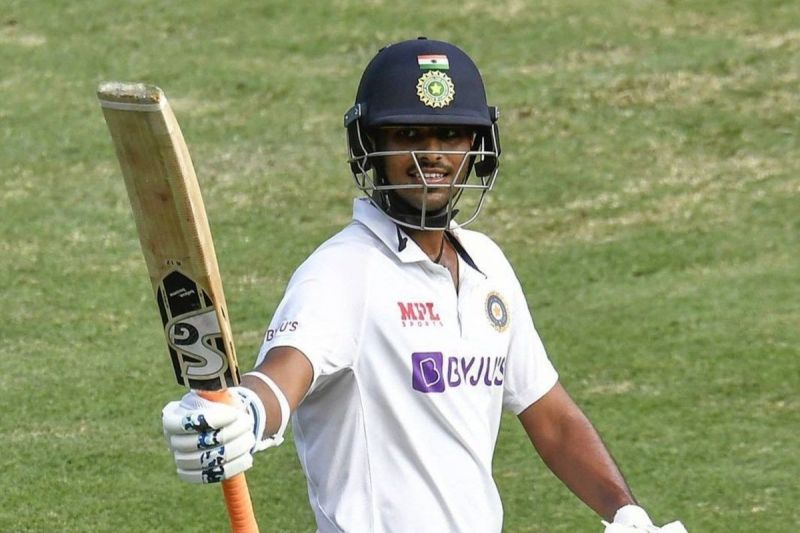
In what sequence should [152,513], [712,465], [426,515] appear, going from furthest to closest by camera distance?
1. [712,465]
2. [152,513]
3. [426,515]

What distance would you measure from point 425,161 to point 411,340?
53 centimetres

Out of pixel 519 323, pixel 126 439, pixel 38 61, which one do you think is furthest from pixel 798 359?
pixel 38 61

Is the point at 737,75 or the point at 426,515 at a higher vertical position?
the point at 426,515

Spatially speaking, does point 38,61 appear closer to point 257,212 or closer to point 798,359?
point 257,212

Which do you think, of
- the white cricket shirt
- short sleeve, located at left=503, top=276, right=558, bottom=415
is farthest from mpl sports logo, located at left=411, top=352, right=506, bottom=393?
short sleeve, located at left=503, top=276, right=558, bottom=415

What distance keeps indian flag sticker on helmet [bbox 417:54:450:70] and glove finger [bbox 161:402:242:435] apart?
1495mm

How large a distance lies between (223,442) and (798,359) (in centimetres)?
608

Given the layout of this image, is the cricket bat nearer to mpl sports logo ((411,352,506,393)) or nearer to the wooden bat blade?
the wooden bat blade

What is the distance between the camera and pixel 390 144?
14.9ft

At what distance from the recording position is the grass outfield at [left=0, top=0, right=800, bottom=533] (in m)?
7.70

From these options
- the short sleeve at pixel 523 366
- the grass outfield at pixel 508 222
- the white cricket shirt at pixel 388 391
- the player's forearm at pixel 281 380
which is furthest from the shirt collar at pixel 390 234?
the grass outfield at pixel 508 222

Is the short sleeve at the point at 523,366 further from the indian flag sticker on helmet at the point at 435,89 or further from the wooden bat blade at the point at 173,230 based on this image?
the wooden bat blade at the point at 173,230

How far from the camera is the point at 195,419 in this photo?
3.36 m

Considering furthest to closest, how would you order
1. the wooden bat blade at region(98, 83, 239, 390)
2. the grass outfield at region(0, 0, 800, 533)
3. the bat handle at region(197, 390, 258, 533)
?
the grass outfield at region(0, 0, 800, 533), the bat handle at region(197, 390, 258, 533), the wooden bat blade at region(98, 83, 239, 390)
